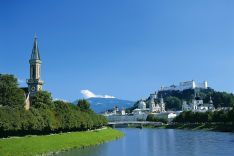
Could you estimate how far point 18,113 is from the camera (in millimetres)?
57125

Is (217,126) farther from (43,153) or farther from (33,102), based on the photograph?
(43,153)

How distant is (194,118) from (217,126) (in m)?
29.8

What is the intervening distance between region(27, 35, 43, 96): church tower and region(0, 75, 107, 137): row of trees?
16297mm

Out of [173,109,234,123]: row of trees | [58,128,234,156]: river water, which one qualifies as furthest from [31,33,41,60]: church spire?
[173,109,234,123]: row of trees

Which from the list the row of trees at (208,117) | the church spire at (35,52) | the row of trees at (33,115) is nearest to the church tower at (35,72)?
the church spire at (35,52)

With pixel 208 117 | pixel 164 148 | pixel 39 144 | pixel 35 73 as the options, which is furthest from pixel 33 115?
pixel 208 117

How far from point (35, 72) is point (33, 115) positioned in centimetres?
4394

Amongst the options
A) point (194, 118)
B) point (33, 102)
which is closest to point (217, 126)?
point (194, 118)

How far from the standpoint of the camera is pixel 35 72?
10381 cm

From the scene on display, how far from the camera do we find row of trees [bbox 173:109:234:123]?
119162 millimetres

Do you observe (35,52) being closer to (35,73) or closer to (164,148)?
(35,73)

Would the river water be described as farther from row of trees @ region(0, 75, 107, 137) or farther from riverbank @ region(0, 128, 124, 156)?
row of trees @ region(0, 75, 107, 137)

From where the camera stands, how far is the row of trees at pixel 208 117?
119 m

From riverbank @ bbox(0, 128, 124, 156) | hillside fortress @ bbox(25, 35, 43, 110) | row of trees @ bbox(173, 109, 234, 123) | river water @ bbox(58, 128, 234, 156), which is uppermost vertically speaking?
hillside fortress @ bbox(25, 35, 43, 110)
